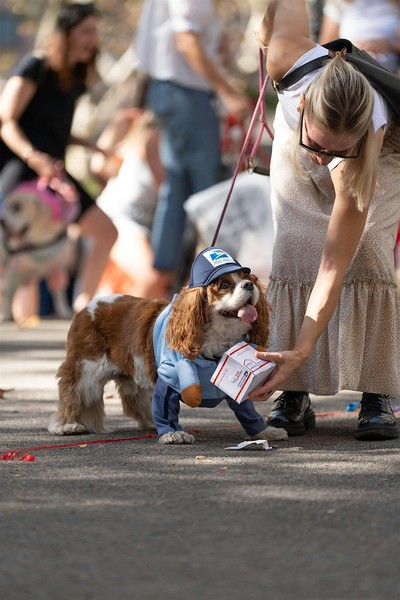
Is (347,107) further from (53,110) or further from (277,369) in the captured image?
(53,110)

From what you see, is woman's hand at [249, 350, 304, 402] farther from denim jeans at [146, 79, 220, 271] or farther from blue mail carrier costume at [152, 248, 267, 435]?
denim jeans at [146, 79, 220, 271]

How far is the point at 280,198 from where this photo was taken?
5.83m

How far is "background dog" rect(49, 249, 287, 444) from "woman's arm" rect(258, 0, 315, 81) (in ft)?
2.57

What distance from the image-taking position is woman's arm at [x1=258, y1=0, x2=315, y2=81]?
17.8 ft

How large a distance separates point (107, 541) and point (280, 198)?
2469 millimetres

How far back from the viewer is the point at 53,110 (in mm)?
10500

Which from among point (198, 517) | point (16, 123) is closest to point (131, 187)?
point (16, 123)

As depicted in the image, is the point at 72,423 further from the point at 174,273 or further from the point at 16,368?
the point at 174,273

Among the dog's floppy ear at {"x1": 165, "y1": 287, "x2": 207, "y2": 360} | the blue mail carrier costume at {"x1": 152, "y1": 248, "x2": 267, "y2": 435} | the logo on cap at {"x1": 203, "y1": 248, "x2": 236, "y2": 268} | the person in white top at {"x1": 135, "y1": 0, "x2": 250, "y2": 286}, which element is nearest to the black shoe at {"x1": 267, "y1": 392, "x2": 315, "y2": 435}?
the blue mail carrier costume at {"x1": 152, "y1": 248, "x2": 267, "y2": 435}

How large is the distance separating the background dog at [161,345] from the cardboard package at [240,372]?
0.34 ft

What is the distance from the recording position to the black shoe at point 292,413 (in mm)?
5750

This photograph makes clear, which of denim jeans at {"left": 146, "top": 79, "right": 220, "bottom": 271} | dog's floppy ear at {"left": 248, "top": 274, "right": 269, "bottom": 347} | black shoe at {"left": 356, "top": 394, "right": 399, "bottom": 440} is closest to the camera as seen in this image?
dog's floppy ear at {"left": 248, "top": 274, "right": 269, "bottom": 347}

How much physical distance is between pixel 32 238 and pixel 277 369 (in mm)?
6511

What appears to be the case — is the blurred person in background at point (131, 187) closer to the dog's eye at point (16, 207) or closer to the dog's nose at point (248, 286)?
the dog's eye at point (16, 207)
